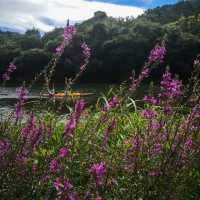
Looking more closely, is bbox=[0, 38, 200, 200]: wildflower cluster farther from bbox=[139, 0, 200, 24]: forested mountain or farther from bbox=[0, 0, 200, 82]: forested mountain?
bbox=[139, 0, 200, 24]: forested mountain

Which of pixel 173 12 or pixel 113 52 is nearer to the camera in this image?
pixel 113 52

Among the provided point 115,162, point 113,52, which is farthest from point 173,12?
point 115,162

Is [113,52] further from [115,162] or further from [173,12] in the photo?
[115,162]

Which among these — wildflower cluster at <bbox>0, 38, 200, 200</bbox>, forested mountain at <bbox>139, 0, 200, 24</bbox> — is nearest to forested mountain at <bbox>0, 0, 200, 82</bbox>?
forested mountain at <bbox>139, 0, 200, 24</bbox>

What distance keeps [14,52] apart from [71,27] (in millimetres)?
86694

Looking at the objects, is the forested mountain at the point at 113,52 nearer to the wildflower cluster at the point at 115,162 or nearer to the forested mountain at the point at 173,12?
the forested mountain at the point at 173,12

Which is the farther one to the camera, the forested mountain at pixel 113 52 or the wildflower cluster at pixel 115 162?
the forested mountain at pixel 113 52

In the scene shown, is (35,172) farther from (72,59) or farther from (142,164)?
(72,59)

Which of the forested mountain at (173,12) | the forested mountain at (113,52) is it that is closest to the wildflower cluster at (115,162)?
the forested mountain at (113,52)

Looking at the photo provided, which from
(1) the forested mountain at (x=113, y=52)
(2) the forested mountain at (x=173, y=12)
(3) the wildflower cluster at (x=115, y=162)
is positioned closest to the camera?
(3) the wildflower cluster at (x=115, y=162)

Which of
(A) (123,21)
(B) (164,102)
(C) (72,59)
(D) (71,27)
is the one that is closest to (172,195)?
(B) (164,102)

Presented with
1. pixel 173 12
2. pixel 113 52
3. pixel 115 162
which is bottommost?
pixel 113 52

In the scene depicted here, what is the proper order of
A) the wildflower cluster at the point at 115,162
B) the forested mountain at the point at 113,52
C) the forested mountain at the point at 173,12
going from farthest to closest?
the forested mountain at the point at 173,12
the forested mountain at the point at 113,52
the wildflower cluster at the point at 115,162

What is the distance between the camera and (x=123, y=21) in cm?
11388
